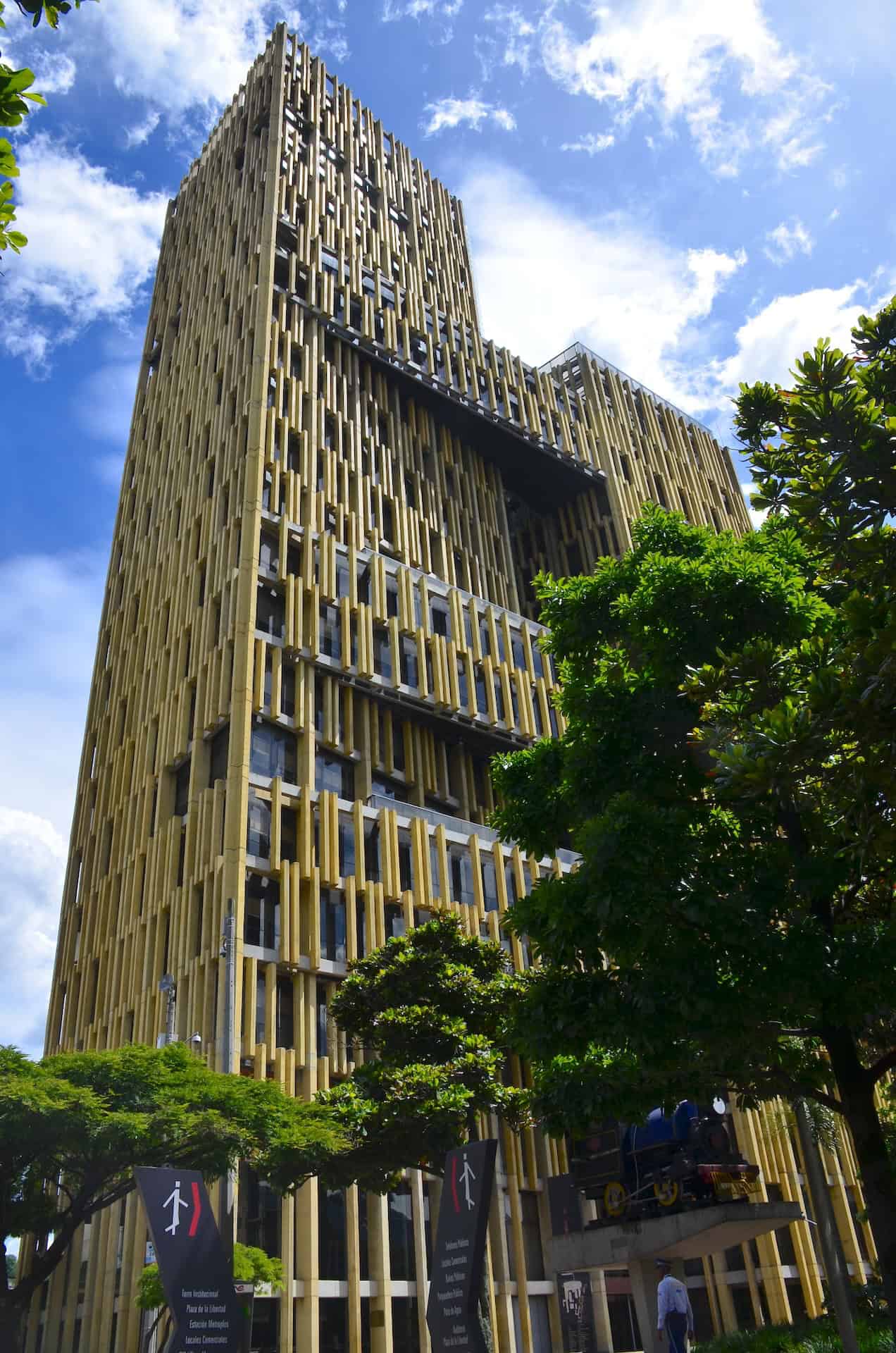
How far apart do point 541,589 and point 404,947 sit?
41.1ft

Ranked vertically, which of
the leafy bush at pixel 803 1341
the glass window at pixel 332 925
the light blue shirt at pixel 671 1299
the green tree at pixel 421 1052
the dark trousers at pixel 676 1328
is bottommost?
the leafy bush at pixel 803 1341

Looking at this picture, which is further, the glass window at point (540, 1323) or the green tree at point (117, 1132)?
the glass window at point (540, 1323)

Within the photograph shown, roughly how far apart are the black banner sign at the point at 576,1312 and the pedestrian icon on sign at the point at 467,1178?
27.0 m

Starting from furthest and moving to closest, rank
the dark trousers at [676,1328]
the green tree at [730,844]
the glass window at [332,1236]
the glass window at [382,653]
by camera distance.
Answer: the glass window at [382,653] < the glass window at [332,1236] < the dark trousers at [676,1328] < the green tree at [730,844]

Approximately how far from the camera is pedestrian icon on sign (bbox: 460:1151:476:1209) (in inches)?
379

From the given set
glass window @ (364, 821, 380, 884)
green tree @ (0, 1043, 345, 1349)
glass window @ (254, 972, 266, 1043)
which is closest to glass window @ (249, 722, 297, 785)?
glass window @ (364, 821, 380, 884)

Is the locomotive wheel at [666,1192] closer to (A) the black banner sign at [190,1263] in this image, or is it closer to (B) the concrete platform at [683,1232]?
(B) the concrete platform at [683,1232]

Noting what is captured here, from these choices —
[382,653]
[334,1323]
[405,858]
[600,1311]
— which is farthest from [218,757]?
[600,1311]

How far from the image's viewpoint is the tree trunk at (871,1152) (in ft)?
36.8

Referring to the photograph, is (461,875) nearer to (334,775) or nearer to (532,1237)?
(334,775)

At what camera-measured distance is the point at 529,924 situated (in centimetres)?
1394

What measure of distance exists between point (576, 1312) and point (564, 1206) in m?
3.84

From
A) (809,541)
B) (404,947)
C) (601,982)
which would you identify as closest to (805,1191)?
(404,947)

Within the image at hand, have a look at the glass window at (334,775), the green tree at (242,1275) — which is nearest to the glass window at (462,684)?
the glass window at (334,775)
